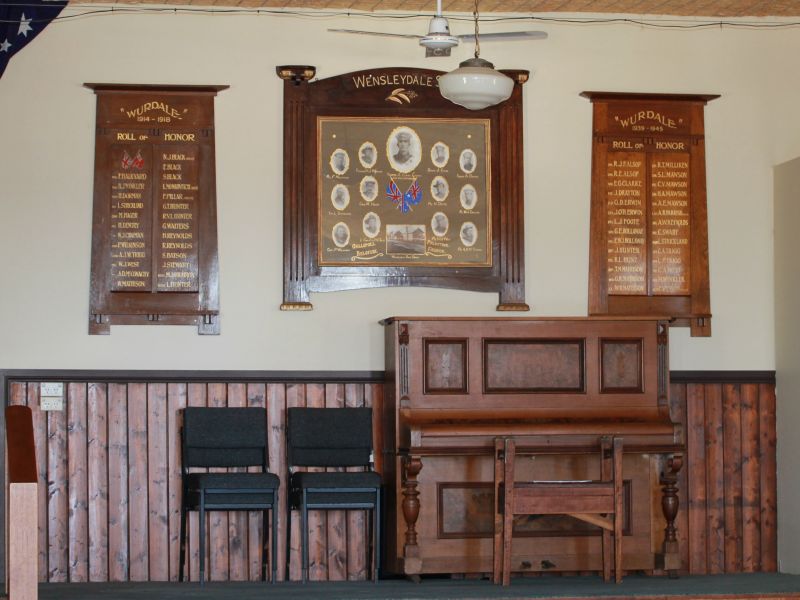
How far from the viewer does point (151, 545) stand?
312 inches

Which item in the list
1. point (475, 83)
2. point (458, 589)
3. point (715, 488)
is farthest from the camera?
point (715, 488)

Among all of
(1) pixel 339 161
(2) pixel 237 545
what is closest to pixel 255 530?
(2) pixel 237 545

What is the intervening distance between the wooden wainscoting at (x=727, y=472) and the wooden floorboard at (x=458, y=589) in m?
0.48

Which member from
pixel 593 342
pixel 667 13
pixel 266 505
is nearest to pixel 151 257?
pixel 266 505

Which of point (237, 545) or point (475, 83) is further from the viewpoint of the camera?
point (237, 545)

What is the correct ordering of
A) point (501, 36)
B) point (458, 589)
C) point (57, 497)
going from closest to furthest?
point (501, 36), point (458, 589), point (57, 497)

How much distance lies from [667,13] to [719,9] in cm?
32

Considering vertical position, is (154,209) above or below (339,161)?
below

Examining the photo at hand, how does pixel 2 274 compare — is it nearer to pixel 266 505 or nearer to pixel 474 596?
pixel 266 505

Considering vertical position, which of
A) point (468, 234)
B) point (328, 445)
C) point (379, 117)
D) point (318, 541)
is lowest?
point (318, 541)

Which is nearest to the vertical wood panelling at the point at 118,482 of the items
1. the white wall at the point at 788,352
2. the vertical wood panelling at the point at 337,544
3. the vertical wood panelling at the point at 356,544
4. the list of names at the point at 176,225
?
the list of names at the point at 176,225

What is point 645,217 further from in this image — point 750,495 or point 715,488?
point 750,495

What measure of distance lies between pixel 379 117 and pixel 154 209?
1509 millimetres

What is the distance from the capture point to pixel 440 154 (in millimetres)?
8273
